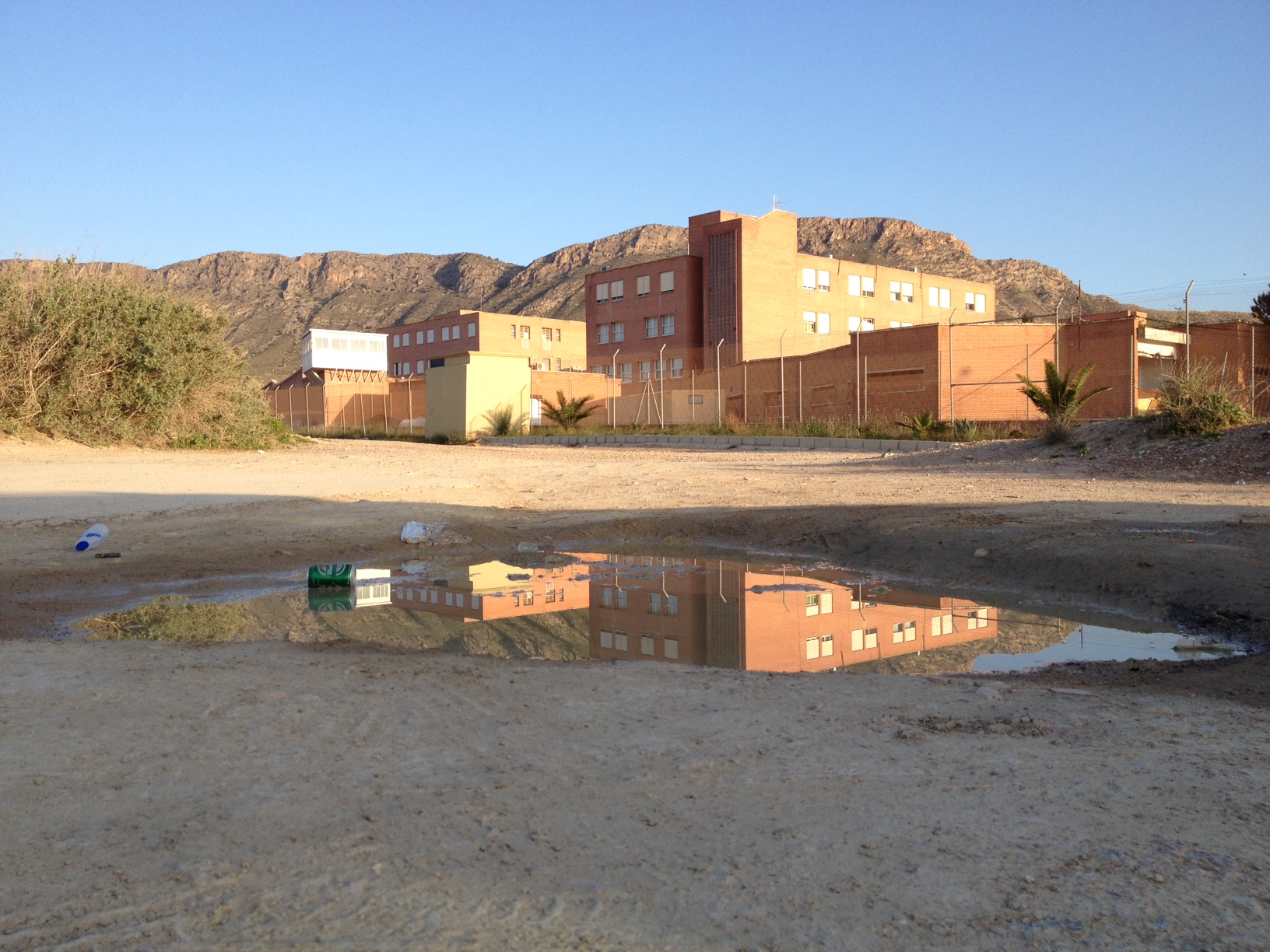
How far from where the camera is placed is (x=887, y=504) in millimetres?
11195

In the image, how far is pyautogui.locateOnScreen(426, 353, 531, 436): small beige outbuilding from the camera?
39125 millimetres

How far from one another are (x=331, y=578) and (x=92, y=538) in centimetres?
284

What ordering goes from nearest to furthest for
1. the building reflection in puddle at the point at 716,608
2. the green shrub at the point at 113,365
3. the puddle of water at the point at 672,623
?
the puddle of water at the point at 672,623 → the building reflection in puddle at the point at 716,608 → the green shrub at the point at 113,365

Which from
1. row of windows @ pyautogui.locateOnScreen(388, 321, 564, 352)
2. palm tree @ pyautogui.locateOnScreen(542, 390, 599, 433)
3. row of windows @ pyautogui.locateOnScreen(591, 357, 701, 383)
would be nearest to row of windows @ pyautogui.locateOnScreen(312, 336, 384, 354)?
row of windows @ pyautogui.locateOnScreen(388, 321, 564, 352)

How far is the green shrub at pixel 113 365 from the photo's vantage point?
17.7 metres

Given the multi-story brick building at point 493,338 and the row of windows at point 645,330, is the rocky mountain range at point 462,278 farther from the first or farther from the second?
the row of windows at point 645,330

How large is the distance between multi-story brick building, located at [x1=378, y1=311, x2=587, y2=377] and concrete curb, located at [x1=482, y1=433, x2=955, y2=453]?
37.8 metres

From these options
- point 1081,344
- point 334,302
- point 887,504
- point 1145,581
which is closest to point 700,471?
point 887,504

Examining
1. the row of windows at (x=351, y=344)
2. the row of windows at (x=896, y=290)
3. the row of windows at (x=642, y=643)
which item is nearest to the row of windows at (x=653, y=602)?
the row of windows at (x=642, y=643)

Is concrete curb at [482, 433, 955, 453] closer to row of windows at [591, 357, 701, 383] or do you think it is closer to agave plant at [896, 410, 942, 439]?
agave plant at [896, 410, 942, 439]

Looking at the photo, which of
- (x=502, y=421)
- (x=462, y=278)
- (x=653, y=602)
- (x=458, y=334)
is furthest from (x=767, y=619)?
(x=462, y=278)

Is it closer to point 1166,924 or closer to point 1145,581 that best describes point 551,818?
point 1166,924

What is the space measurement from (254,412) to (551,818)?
67.5ft

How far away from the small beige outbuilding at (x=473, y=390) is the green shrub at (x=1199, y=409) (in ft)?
88.4
